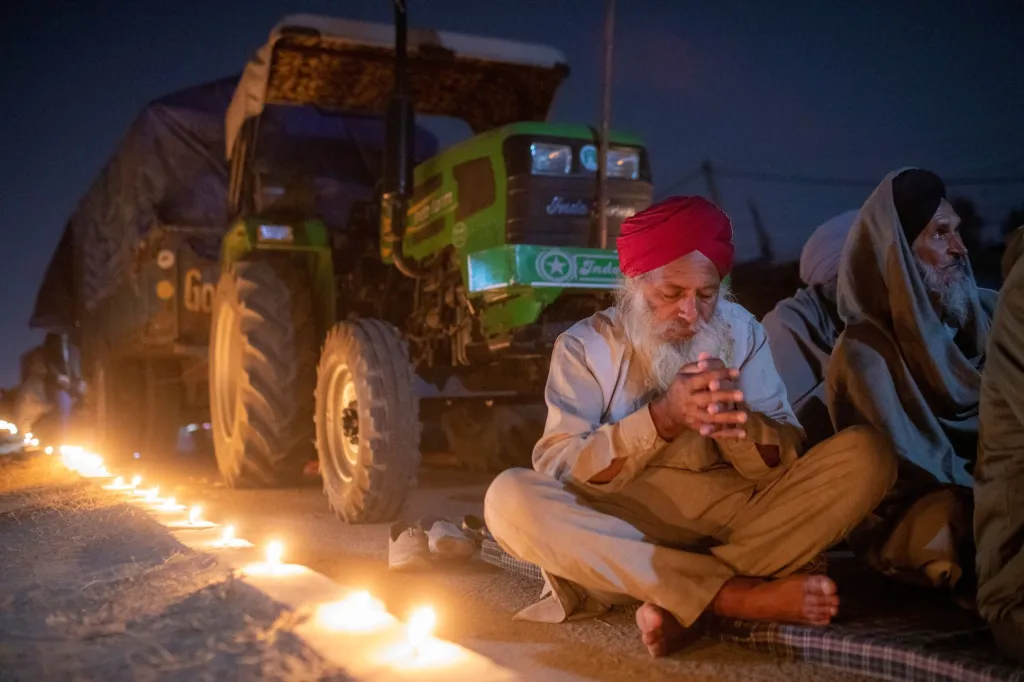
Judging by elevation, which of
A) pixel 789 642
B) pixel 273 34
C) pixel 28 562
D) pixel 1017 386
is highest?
pixel 273 34

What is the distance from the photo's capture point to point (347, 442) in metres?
5.00

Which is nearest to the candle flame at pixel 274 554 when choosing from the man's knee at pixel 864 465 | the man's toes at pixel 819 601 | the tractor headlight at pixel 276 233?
the man's toes at pixel 819 601

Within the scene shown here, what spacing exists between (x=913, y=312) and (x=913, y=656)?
1.08 m

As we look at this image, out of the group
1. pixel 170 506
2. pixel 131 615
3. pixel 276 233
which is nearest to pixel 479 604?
pixel 131 615

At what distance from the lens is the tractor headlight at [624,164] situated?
497cm

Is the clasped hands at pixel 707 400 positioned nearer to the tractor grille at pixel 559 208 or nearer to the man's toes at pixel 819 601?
the man's toes at pixel 819 601

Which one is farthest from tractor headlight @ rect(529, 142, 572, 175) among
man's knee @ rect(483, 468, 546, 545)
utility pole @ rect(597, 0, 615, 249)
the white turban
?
man's knee @ rect(483, 468, 546, 545)

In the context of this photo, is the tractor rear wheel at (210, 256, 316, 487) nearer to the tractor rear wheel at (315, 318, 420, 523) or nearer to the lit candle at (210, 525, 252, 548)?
the tractor rear wheel at (315, 318, 420, 523)

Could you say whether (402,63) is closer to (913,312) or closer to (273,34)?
(273,34)

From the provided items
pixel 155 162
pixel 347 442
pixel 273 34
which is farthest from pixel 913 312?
pixel 155 162

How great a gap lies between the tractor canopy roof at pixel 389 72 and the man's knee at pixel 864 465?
14.3ft

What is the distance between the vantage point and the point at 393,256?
5.45 metres

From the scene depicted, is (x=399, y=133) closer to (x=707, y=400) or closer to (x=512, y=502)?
(x=512, y=502)

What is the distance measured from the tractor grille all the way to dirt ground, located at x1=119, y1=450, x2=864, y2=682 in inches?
64.0
